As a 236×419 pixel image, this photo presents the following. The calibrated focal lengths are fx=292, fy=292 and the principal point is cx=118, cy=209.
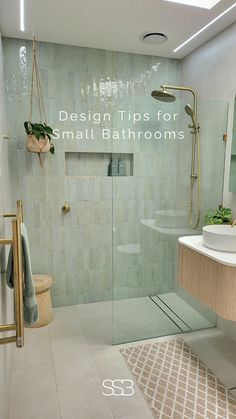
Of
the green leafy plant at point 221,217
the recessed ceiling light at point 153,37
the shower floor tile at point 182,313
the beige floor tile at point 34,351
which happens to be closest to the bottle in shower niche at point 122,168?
the green leafy plant at point 221,217

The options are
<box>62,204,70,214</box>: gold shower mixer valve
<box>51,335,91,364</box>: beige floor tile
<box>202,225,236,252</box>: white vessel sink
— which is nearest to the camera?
<box>202,225,236,252</box>: white vessel sink

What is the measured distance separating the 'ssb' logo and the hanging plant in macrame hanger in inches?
75.4

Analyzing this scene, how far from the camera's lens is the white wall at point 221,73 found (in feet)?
7.92

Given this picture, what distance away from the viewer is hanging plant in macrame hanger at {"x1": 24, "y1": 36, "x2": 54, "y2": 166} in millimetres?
2535

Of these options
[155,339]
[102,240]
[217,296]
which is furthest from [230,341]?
[102,240]

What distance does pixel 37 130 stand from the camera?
253 cm

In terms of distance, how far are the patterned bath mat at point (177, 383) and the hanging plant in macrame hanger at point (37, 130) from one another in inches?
73.4

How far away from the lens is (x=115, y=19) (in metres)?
2.29

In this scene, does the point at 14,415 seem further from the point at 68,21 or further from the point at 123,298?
the point at 68,21

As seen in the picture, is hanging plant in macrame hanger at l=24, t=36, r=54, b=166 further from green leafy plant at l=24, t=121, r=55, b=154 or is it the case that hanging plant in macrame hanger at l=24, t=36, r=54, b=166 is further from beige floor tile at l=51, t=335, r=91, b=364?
beige floor tile at l=51, t=335, r=91, b=364

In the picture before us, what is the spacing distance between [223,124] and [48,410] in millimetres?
2513

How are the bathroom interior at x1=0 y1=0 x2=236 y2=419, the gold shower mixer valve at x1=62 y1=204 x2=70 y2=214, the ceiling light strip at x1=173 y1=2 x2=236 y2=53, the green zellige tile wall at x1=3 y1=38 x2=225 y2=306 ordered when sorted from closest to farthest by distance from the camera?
the bathroom interior at x1=0 y1=0 x2=236 y2=419 → the ceiling light strip at x1=173 y1=2 x2=236 y2=53 → the green zellige tile wall at x1=3 y1=38 x2=225 y2=306 → the gold shower mixer valve at x1=62 y1=204 x2=70 y2=214

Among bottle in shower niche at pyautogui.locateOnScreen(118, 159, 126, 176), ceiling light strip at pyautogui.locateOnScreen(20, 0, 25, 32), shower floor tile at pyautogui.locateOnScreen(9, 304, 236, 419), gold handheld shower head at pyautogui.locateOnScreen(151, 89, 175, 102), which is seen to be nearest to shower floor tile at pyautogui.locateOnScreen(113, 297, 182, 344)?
shower floor tile at pyautogui.locateOnScreen(9, 304, 236, 419)

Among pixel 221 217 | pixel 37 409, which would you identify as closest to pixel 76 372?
pixel 37 409
